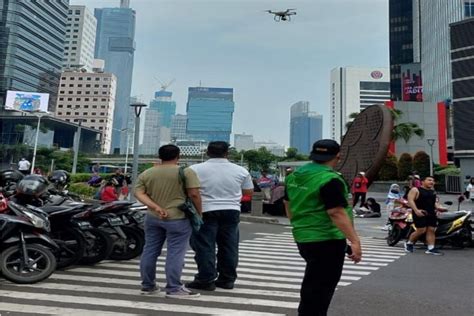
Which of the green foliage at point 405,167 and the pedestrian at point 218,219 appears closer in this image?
the pedestrian at point 218,219

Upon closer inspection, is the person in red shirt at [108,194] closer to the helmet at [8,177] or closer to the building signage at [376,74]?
the helmet at [8,177]

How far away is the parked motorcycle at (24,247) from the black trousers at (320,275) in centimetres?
348

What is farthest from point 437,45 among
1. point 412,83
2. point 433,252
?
point 433,252

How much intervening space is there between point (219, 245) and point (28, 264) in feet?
7.49

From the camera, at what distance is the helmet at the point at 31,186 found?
6.07 m

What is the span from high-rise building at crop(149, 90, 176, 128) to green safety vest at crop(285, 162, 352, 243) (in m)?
157

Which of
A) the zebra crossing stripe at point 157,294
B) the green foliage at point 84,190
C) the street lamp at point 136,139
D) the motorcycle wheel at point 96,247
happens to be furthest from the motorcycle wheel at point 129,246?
the green foliage at point 84,190

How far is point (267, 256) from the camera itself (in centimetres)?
810

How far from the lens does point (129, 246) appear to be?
23.7ft

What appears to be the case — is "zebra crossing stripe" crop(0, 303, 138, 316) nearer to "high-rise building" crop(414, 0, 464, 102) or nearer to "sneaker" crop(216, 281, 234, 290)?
"sneaker" crop(216, 281, 234, 290)

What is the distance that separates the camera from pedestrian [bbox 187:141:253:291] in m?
5.24

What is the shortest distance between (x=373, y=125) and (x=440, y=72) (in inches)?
2772

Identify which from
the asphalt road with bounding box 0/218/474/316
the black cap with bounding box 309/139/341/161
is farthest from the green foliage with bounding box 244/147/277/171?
the black cap with bounding box 309/139/341/161

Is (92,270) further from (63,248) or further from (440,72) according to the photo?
(440,72)
